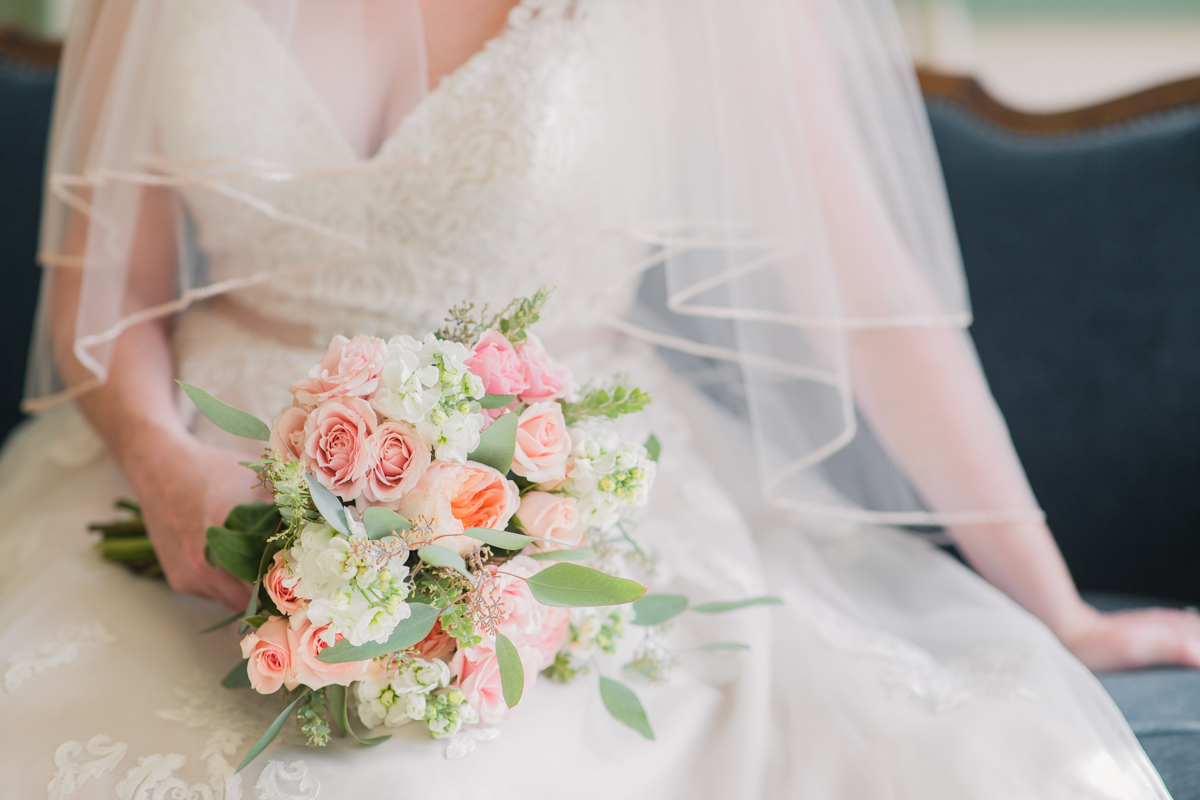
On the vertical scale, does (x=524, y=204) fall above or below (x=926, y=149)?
below

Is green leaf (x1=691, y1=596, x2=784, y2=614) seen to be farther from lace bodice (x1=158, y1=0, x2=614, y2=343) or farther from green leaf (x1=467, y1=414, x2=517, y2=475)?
lace bodice (x1=158, y1=0, x2=614, y2=343)

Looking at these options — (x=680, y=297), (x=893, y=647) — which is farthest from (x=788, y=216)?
(x=893, y=647)

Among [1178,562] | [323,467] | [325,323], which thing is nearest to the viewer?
[323,467]

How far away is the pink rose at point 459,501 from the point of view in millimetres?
548

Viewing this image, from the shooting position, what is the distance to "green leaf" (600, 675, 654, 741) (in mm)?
666

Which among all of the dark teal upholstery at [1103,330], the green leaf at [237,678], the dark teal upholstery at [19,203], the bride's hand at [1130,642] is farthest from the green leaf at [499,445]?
the dark teal upholstery at [19,203]

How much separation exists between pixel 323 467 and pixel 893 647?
2.08 feet

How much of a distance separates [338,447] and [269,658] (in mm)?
166

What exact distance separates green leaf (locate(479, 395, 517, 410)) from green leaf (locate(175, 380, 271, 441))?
0.51ft

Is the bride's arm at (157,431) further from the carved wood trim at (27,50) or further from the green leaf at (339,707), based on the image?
the carved wood trim at (27,50)

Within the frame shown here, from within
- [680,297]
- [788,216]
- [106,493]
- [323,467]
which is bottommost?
[106,493]

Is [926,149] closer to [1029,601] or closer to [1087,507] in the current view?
[1029,601]

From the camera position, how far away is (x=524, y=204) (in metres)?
0.89

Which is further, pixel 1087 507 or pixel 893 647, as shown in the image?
pixel 1087 507
